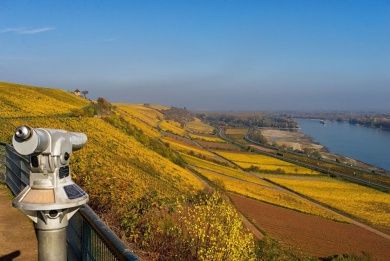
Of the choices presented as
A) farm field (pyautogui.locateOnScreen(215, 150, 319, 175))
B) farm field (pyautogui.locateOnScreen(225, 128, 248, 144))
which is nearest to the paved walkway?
farm field (pyautogui.locateOnScreen(215, 150, 319, 175))

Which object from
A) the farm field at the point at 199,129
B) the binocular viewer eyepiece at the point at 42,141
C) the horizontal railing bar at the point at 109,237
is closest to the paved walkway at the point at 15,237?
the horizontal railing bar at the point at 109,237

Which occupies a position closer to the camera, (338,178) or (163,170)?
(163,170)

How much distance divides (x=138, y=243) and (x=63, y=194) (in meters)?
6.03

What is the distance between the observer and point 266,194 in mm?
52531

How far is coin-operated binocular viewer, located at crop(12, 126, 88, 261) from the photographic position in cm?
260

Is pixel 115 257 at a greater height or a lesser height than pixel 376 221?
greater

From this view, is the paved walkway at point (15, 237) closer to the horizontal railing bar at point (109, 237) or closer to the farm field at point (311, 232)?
the horizontal railing bar at point (109, 237)

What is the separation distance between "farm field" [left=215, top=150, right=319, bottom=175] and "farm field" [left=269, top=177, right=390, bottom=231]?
4543 mm

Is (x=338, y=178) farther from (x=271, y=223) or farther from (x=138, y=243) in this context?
(x=138, y=243)

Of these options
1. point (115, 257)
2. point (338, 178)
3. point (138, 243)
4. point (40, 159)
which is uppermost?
point (40, 159)

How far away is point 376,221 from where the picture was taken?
49.0 meters

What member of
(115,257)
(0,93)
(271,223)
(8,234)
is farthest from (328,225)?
(115,257)

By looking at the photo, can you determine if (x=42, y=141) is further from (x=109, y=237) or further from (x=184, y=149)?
(x=184, y=149)

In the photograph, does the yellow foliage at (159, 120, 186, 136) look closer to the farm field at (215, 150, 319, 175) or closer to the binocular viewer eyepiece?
the farm field at (215, 150, 319, 175)
